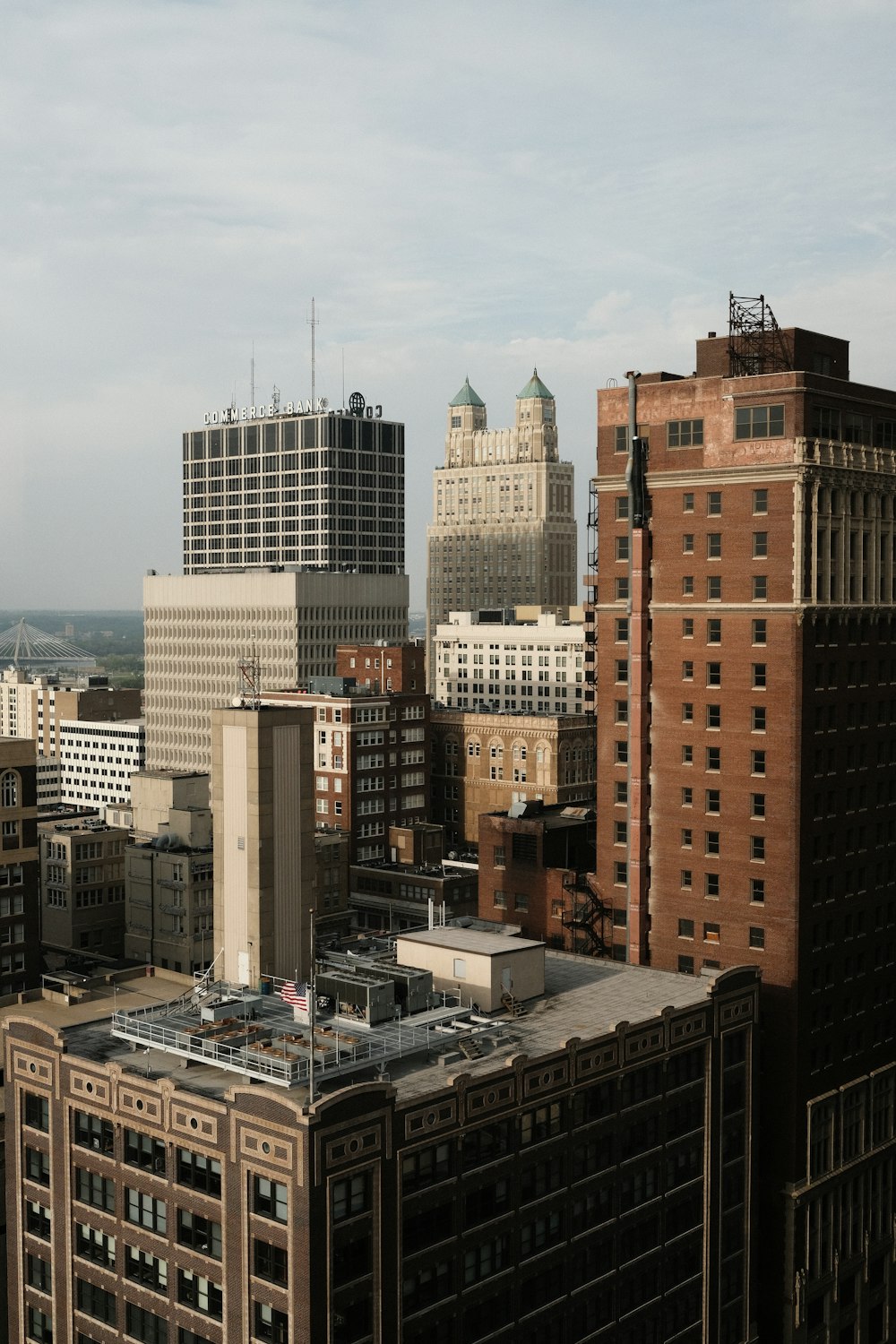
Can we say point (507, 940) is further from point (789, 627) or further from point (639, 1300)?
point (789, 627)

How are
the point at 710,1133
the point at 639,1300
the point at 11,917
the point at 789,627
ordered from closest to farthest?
the point at 639,1300
the point at 710,1133
the point at 789,627
the point at 11,917

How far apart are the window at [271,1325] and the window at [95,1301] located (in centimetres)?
1188

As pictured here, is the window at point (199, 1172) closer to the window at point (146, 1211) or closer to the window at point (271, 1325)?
the window at point (146, 1211)

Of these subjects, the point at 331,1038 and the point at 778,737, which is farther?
the point at 778,737

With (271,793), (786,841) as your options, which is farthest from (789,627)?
(271,793)

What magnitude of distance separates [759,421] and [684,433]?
20.0 feet

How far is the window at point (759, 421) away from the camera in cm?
10256

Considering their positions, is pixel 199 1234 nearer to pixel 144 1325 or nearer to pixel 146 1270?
→ pixel 146 1270

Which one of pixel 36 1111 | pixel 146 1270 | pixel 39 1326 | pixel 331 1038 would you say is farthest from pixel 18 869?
pixel 331 1038

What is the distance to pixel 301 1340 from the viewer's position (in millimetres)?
65000

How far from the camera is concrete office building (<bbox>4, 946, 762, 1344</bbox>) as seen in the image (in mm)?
66938

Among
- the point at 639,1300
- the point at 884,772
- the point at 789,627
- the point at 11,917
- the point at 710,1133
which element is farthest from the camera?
the point at 11,917

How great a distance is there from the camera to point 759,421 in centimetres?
10338

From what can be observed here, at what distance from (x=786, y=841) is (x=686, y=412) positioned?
31899 millimetres
